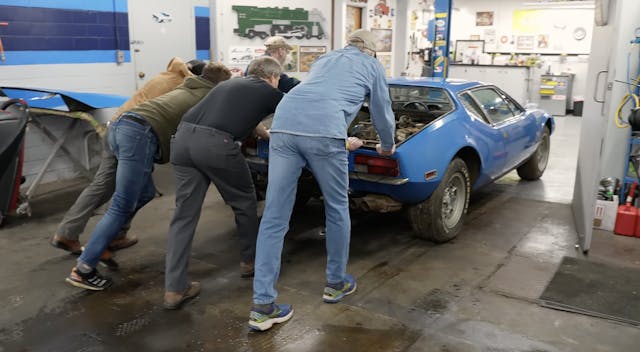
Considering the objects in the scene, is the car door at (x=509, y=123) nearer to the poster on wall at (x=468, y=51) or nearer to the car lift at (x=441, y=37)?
the car lift at (x=441, y=37)

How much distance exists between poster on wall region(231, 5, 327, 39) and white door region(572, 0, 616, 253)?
209 inches

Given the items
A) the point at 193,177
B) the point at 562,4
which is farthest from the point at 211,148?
the point at 562,4

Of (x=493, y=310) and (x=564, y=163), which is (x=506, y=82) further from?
(x=493, y=310)

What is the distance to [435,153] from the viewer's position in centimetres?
434

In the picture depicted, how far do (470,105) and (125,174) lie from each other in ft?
10.2

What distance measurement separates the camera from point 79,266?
Result: 3.79 metres

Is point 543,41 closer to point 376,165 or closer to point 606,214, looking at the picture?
point 606,214

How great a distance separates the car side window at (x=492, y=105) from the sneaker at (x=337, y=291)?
2.41 meters

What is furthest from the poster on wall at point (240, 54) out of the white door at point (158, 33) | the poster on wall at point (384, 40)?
the poster on wall at point (384, 40)

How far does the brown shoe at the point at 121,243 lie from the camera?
15.1 ft

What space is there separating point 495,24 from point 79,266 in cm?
1536

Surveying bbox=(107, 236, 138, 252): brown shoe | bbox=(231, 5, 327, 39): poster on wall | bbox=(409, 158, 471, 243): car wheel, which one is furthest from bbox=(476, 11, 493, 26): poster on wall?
bbox=(107, 236, 138, 252): brown shoe

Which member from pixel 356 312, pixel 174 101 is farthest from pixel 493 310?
pixel 174 101

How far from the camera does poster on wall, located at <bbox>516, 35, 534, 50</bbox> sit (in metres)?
15.9
